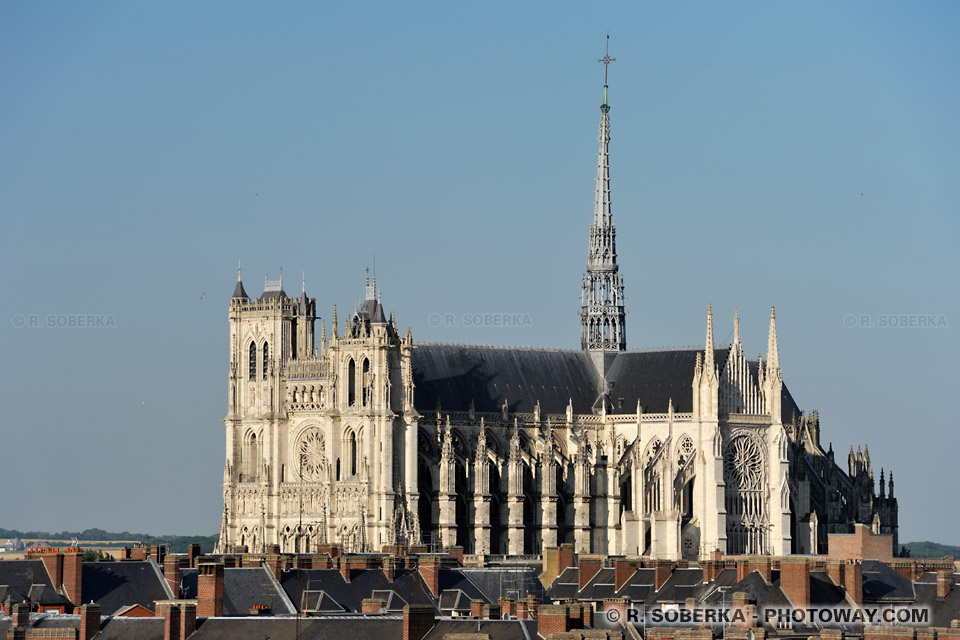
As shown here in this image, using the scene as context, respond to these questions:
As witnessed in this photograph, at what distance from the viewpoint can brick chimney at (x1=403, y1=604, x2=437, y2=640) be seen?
2712 inches

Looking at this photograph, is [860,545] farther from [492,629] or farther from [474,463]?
[492,629]

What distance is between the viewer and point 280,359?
148m

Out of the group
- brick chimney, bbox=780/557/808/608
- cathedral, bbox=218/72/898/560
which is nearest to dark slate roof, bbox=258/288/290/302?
cathedral, bbox=218/72/898/560

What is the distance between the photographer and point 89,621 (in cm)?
7219

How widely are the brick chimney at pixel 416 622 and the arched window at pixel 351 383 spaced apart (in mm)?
72971

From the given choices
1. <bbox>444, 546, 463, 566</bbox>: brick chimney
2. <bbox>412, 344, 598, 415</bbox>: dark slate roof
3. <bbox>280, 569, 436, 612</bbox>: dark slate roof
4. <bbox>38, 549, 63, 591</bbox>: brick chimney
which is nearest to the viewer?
<bbox>38, 549, 63, 591</bbox>: brick chimney

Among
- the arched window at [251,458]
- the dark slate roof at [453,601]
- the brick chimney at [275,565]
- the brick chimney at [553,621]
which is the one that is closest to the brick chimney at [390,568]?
the dark slate roof at [453,601]

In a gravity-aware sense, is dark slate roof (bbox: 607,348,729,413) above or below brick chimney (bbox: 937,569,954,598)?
above

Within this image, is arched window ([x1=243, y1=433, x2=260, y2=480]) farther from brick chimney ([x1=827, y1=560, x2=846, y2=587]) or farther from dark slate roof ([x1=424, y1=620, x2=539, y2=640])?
dark slate roof ([x1=424, y1=620, x2=539, y2=640])

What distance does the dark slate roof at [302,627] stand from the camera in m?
70.6

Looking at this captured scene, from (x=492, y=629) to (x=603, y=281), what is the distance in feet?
324

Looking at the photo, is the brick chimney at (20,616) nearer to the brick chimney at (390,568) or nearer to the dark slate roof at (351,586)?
the dark slate roof at (351,586)

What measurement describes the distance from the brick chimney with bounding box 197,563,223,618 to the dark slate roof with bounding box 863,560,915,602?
20435 mm

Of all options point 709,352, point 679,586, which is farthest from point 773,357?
point 679,586
